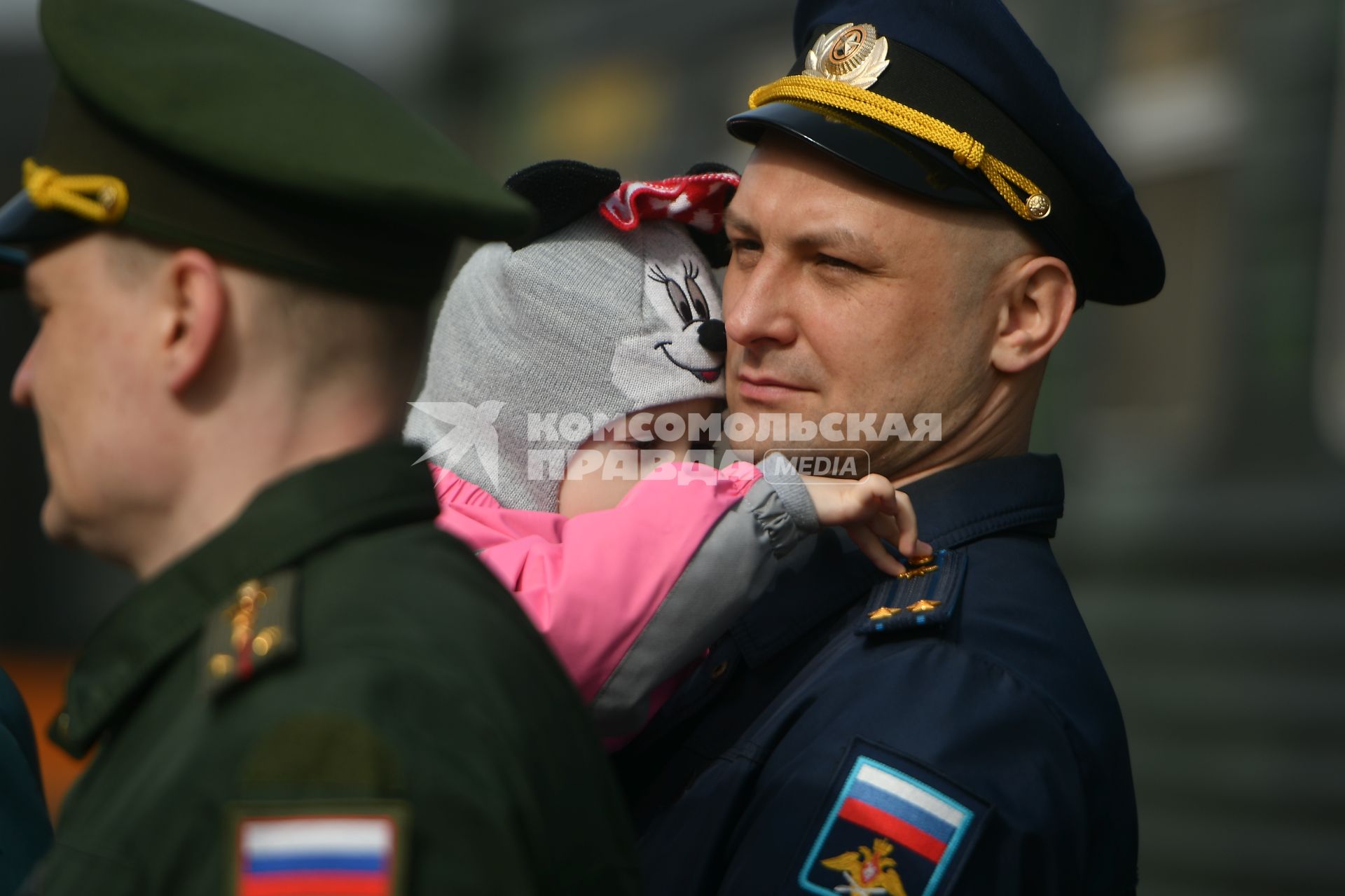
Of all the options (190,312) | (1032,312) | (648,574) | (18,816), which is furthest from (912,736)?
(18,816)

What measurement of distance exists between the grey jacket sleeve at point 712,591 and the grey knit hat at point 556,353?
410 millimetres

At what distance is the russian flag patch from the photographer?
1.05 meters

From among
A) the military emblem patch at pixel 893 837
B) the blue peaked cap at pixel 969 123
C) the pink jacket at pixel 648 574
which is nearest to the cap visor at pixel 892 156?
the blue peaked cap at pixel 969 123

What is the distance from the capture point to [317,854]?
1.06 m

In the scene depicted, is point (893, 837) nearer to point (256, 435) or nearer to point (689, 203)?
point (256, 435)

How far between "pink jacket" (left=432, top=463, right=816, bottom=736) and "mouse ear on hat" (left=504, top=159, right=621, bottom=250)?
55 centimetres

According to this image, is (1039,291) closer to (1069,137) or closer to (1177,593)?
(1069,137)

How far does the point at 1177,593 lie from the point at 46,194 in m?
5.58

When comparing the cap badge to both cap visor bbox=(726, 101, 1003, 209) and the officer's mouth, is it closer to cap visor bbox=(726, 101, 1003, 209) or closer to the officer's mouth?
cap visor bbox=(726, 101, 1003, 209)

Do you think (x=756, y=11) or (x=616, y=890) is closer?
(x=616, y=890)

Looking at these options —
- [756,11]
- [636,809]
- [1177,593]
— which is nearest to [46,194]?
[636,809]

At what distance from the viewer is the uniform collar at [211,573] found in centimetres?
126

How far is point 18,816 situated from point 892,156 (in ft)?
5.08

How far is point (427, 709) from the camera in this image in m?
1.13
